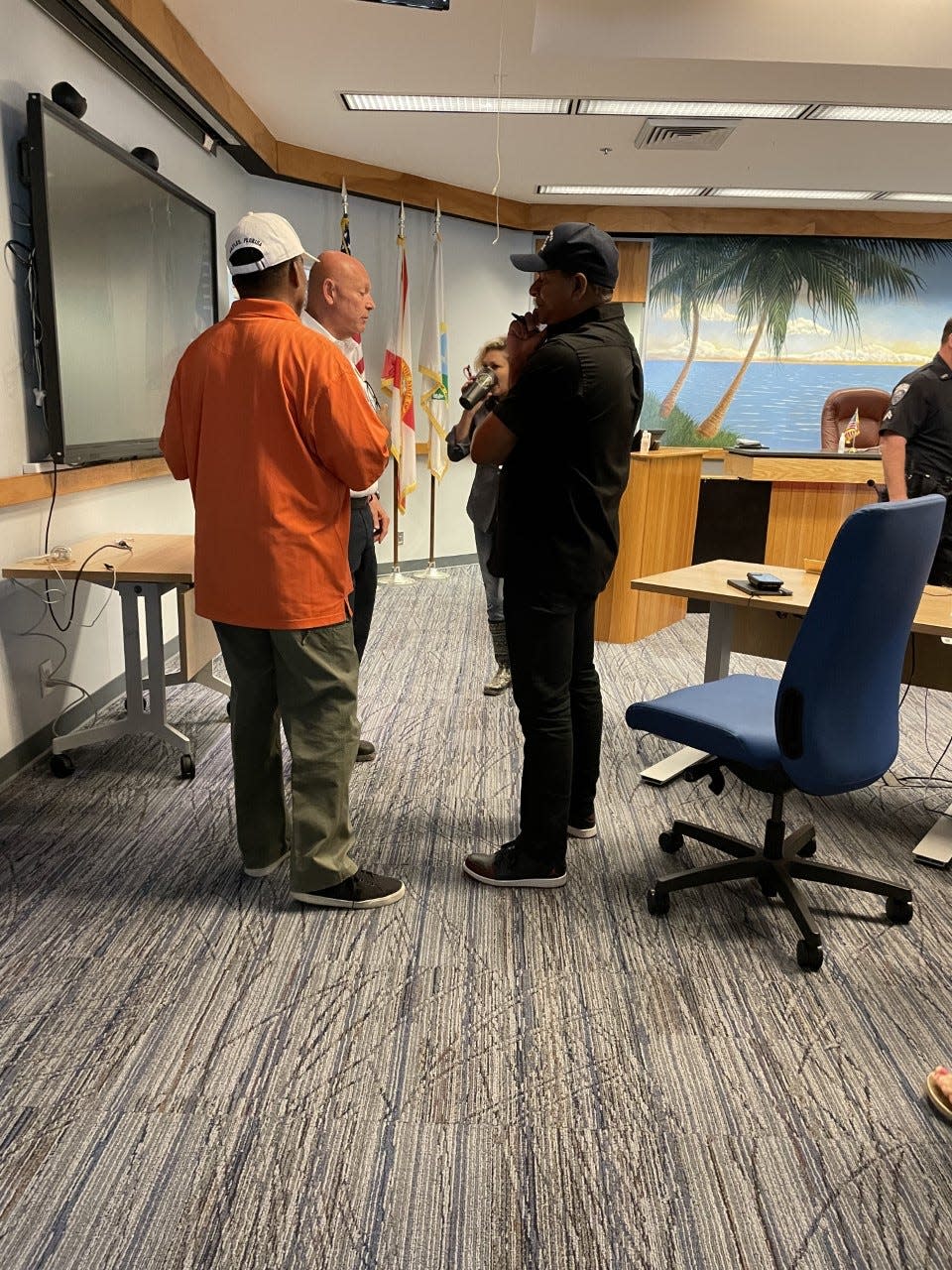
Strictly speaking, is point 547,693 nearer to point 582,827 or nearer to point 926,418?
point 582,827

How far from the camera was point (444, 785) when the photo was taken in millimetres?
3023

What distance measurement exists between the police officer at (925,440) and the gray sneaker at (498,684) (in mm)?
1710

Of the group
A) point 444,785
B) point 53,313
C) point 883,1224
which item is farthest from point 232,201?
point 883,1224

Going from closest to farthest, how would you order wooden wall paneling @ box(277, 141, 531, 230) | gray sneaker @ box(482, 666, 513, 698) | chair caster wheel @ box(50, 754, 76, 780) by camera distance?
chair caster wheel @ box(50, 754, 76, 780) < gray sneaker @ box(482, 666, 513, 698) < wooden wall paneling @ box(277, 141, 531, 230)

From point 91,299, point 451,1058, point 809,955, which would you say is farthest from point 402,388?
point 451,1058

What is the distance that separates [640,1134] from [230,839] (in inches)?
58.2

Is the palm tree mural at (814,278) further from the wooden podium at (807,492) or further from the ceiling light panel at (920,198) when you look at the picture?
the wooden podium at (807,492)

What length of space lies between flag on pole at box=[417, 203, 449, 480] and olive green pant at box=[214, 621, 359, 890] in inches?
Result: 178

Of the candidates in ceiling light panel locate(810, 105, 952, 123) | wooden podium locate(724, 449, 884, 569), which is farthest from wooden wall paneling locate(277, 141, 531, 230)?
wooden podium locate(724, 449, 884, 569)

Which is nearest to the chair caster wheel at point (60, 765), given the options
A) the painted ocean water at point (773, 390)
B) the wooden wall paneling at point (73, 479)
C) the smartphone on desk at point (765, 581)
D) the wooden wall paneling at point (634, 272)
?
the wooden wall paneling at point (73, 479)

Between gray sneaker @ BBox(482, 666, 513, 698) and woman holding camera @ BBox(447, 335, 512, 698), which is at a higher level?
woman holding camera @ BBox(447, 335, 512, 698)

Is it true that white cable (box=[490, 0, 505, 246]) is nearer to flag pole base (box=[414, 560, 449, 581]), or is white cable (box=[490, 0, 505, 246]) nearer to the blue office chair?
flag pole base (box=[414, 560, 449, 581])

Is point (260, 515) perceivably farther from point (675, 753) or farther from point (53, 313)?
point (675, 753)

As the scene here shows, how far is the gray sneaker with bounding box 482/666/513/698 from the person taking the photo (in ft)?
13.1
